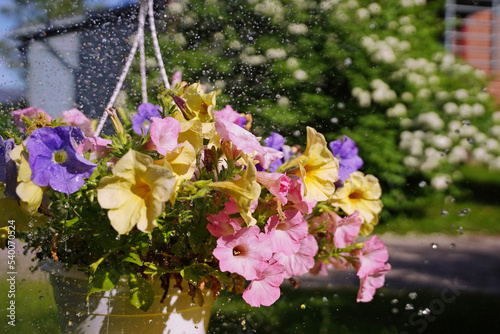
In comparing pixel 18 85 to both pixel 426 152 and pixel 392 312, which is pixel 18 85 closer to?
pixel 392 312

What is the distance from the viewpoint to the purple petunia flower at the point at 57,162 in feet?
1.78

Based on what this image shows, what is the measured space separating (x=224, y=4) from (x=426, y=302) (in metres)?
1.82

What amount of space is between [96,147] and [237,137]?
0.19 meters

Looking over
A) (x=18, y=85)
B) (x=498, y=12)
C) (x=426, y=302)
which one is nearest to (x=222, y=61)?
(x=18, y=85)

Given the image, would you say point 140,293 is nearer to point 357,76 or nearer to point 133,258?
point 133,258

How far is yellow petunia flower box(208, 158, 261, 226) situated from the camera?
549mm

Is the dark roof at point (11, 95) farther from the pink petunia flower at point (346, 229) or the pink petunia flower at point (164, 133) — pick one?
the pink petunia flower at point (346, 229)

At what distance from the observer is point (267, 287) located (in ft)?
2.10

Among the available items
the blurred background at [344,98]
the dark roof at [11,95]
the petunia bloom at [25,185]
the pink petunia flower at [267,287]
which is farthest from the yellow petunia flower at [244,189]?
the dark roof at [11,95]

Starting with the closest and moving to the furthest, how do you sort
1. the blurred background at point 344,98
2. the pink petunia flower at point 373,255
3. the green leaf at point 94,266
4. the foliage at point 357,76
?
the green leaf at point 94,266 → the pink petunia flower at point 373,255 → the blurred background at point 344,98 → the foliage at point 357,76

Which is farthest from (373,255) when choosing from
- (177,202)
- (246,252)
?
(177,202)

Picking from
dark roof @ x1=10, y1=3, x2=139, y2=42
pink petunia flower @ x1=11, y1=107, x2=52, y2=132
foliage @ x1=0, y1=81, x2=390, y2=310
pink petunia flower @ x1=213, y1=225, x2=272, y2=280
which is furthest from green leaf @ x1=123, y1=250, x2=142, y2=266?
dark roof @ x1=10, y1=3, x2=139, y2=42

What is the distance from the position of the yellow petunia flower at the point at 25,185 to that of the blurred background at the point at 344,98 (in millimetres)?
374

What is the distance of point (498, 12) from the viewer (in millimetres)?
5055
